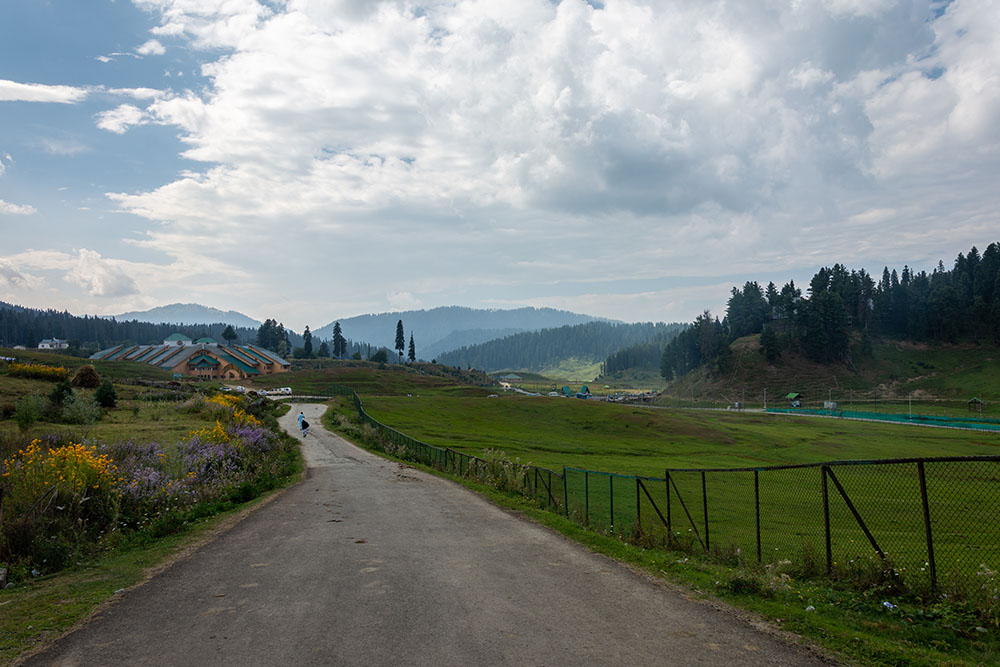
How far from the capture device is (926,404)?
12681 centimetres

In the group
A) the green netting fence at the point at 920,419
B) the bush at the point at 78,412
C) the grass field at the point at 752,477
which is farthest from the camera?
the green netting fence at the point at 920,419

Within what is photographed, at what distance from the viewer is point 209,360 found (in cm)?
13850

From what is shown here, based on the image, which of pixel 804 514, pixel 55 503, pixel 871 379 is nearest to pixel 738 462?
pixel 804 514

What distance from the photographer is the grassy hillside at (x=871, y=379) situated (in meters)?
132

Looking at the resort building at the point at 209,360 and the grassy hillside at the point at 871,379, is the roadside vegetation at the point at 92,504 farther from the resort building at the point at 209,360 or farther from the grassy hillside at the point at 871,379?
the grassy hillside at the point at 871,379

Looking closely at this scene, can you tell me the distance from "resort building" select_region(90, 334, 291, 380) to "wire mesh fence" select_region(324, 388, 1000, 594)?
112493mm

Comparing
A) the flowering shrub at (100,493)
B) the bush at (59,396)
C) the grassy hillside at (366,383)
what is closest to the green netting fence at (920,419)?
the grassy hillside at (366,383)

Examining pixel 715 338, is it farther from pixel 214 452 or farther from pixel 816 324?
pixel 214 452

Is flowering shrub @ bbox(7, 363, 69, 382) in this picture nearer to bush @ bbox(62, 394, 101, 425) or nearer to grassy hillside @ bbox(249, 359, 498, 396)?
bush @ bbox(62, 394, 101, 425)

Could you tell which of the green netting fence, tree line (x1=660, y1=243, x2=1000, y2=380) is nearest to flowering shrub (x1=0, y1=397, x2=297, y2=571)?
the green netting fence

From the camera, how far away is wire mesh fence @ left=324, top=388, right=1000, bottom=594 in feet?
33.8

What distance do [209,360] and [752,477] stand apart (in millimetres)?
130788

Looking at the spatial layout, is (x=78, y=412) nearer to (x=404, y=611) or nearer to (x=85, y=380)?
(x=85, y=380)

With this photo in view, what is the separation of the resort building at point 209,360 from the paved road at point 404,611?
439ft
